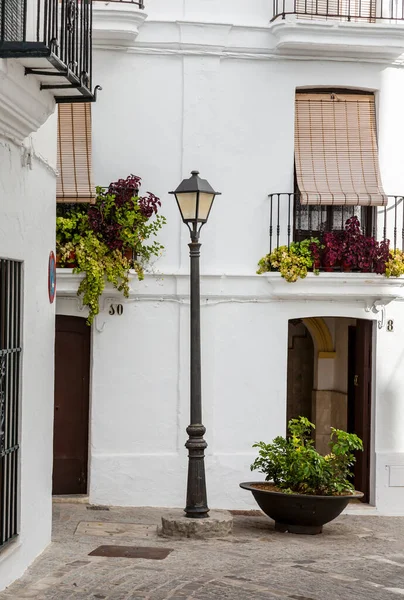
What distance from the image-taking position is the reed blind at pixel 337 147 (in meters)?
14.8

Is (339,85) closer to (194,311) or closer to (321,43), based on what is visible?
(321,43)

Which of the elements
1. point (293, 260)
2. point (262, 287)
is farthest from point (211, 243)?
point (293, 260)

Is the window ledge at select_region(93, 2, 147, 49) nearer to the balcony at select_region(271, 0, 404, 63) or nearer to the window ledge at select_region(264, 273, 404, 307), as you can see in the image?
the balcony at select_region(271, 0, 404, 63)

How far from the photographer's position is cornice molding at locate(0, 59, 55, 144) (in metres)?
7.64

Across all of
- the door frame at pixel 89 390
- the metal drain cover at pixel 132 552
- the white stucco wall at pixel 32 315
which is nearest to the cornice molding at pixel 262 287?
the door frame at pixel 89 390

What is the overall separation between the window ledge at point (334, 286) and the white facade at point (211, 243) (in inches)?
0.8

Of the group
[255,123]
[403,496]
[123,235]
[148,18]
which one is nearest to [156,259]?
[123,235]

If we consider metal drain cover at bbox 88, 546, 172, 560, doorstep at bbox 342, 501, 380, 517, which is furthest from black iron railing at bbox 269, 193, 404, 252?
metal drain cover at bbox 88, 546, 172, 560

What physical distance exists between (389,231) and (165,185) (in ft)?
10.8

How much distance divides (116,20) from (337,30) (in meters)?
2.99

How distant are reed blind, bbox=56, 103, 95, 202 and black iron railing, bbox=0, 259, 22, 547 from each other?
5041 millimetres

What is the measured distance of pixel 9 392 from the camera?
351 inches

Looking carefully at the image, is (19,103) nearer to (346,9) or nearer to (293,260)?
(293,260)

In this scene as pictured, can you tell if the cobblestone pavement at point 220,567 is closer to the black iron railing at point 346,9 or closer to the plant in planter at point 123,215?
the plant in planter at point 123,215
